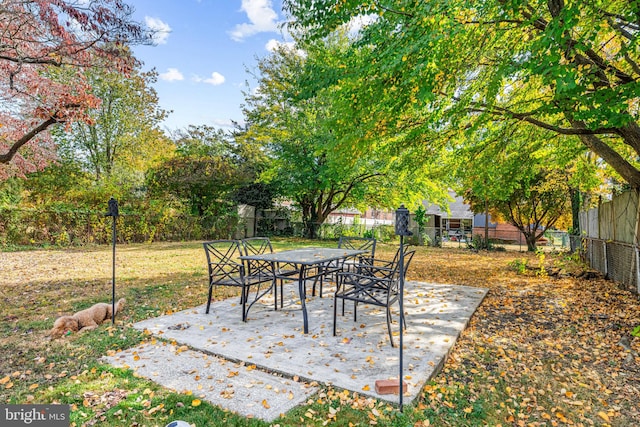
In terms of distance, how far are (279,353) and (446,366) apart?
1.58 meters

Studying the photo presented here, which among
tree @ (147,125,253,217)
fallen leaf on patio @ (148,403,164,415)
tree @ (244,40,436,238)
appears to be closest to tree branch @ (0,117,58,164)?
fallen leaf on patio @ (148,403,164,415)

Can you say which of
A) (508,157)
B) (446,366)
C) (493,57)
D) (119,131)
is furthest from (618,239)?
(119,131)

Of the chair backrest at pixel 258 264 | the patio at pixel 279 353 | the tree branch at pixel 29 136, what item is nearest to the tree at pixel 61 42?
the tree branch at pixel 29 136

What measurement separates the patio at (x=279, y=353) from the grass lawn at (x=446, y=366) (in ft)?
0.43

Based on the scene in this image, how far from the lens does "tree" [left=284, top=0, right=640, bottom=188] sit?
3.83 m

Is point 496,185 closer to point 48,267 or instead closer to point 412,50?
point 412,50

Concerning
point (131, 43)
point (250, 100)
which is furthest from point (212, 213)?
point (131, 43)

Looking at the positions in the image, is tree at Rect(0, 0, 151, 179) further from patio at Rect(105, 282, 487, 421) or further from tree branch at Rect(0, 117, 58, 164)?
patio at Rect(105, 282, 487, 421)

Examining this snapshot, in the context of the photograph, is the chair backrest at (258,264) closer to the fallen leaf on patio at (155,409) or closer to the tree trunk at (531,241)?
the fallen leaf on patio at (155,409)

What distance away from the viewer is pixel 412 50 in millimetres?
4129

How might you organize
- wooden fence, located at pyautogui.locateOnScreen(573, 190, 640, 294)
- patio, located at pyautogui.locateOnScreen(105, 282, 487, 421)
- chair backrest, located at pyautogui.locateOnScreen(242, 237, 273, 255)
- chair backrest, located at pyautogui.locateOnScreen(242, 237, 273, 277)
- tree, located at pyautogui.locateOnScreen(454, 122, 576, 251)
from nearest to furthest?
patio, located at pyautogui.locateOnScreen(105, 282, 487, 421) → chair backrest, located at pyautogui.locateOnScreen(242, 237, 273, 277) → chair backrest, located at pyautogui.locateOnScreen(242, 237, 273, 255) → wooden fence, located at pyautogui.locateOnScreen(573, 190, 640, 294) → tree, located at pyautogui.locateOnScreen(454, 122, 576, 251)

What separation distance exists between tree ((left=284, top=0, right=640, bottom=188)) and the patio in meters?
2.87

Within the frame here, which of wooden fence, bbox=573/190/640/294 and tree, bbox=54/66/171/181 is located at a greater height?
tree, bbox=54/66/171/181

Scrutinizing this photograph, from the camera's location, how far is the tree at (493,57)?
12.6ft
